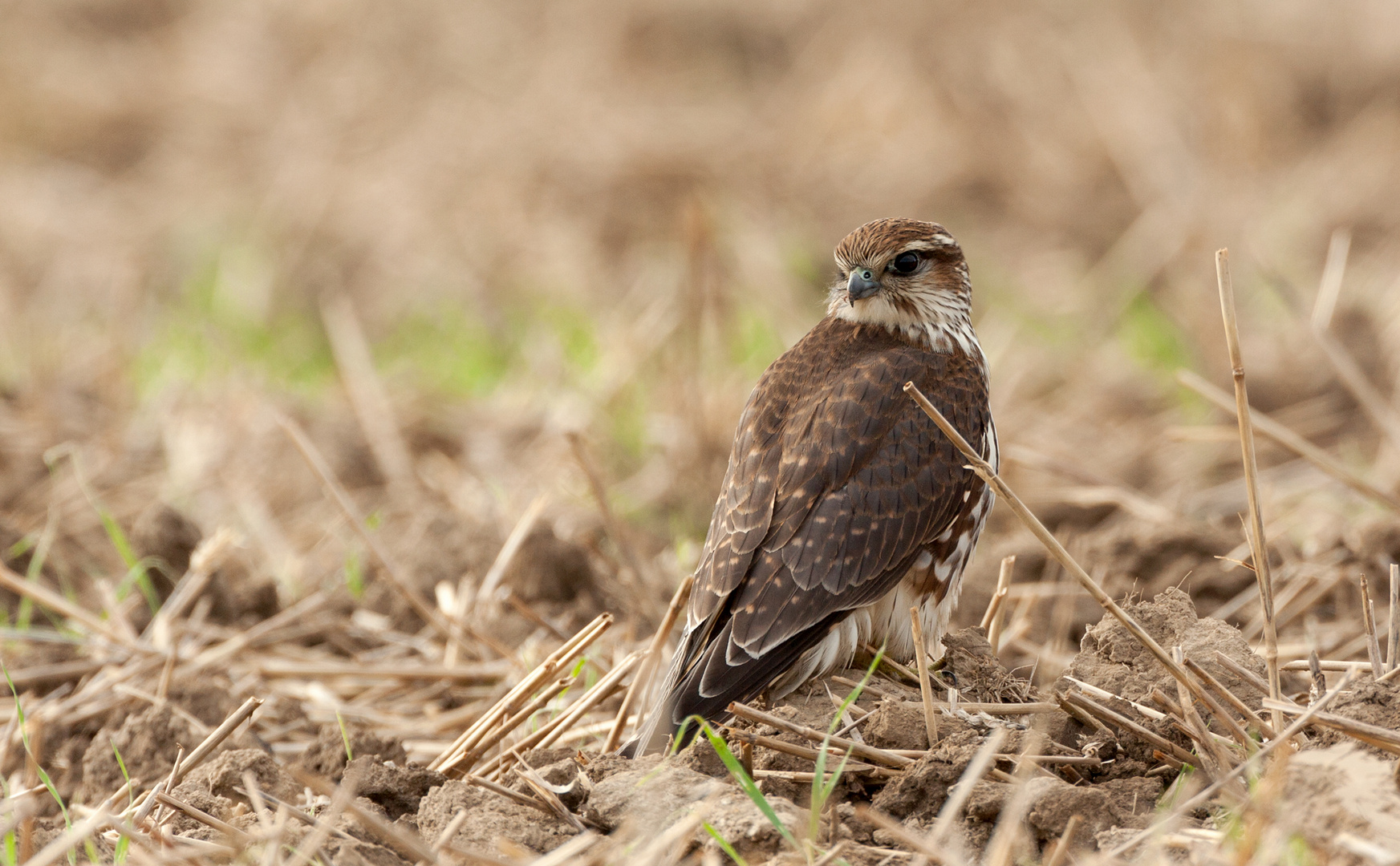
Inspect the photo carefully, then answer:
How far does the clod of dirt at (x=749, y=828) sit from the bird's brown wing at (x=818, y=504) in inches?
23.2

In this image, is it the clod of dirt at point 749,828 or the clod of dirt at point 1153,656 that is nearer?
the clod of dirt at point 749,828

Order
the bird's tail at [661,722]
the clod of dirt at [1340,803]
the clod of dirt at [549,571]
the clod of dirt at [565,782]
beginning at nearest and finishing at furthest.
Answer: the clod of dirt at [1340,803] → the clod of dirt at [565,782] → the bird's tail at [661,722] → the clod of dirt at [549,571]

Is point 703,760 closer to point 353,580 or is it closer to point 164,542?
point 353,580

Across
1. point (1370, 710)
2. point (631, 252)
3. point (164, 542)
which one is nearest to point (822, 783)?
point (1370, 710)

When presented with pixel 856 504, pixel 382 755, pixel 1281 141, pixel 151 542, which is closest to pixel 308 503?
pixel 151 542

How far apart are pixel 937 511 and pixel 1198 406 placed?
4.17 m

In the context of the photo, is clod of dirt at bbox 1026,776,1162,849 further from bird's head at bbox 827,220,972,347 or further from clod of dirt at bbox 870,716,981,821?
bird's head at bbox 827,220,972,347

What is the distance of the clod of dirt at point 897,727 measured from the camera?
3.42m

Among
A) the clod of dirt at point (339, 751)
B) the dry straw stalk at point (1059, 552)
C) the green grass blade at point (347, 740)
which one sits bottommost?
the clod of dirt at point (339, 751)

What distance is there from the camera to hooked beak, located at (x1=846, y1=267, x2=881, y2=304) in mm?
4395

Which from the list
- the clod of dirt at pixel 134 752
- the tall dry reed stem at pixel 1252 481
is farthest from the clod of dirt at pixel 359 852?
the tall dry reed stem at pixel 1252 481

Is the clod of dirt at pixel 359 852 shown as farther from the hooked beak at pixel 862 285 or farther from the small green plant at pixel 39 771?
the hooked beak at pixel 862 285

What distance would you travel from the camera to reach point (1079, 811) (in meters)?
3.09

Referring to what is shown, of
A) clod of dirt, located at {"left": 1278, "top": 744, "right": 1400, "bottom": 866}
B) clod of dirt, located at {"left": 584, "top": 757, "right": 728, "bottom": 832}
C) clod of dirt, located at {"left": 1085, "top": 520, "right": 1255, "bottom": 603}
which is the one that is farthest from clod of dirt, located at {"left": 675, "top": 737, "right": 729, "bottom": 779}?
clod of dirt, located at {"left": 1085, "top": 520, "right": 1255, "bottom": 603}
